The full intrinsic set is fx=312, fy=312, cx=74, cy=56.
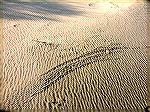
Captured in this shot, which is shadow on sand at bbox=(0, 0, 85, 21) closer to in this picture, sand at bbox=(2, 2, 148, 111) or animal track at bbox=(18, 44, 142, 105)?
sand at bbox=(2, 2, 148, 111)

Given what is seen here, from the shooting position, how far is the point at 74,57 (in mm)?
9875

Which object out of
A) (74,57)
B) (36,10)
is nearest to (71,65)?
(74,57)

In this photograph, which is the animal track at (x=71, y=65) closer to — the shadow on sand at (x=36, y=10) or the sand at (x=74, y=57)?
the sand at (x=74, y=57)

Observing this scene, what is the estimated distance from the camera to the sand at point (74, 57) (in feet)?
27.4

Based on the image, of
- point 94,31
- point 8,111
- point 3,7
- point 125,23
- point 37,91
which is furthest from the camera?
point 3,7

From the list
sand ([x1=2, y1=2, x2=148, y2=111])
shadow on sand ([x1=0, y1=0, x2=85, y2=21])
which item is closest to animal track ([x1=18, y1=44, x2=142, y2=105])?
sand ([x1=2, y1=2, x2=148, y2=111])

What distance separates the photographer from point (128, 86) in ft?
29.2

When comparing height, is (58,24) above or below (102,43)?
above

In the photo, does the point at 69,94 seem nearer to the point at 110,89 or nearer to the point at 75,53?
the point at 110,89

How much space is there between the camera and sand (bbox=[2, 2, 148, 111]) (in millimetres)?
8344

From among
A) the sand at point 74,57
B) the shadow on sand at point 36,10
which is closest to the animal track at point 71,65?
the sand at point 74,57

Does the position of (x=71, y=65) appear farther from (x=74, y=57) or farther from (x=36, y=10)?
(x=36, y=10)

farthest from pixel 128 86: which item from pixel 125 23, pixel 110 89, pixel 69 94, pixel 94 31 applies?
pixel 125 23

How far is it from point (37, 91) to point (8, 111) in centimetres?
99
